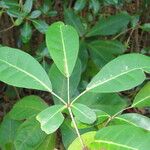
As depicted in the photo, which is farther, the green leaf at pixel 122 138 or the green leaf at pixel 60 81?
the green leaf at pixel 60 81

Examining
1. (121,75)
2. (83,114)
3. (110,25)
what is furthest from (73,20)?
(83,114)

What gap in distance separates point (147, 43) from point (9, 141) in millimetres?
1113

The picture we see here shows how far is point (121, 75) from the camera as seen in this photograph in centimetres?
114

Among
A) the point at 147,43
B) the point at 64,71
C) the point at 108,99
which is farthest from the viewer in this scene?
the point at 147,43

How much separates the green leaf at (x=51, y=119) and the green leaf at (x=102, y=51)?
733 millimetres

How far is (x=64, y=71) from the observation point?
3.70 ft

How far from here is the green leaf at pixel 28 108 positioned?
1.46 metres

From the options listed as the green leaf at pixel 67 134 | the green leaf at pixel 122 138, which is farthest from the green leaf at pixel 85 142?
the green leaf at pixel 67 134

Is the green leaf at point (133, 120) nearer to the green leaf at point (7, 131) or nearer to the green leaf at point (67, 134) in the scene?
the green leaf at point (67, 134)

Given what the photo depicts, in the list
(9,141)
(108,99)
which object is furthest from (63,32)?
(9,141)

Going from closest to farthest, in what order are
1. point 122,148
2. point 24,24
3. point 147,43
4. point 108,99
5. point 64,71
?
point 122,148 < point 64,71 < point 108,99 < point 24,24 < point 147,43

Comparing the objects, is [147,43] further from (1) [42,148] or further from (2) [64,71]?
(2) [64,71]

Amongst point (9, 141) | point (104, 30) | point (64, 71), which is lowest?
point (9, 141)

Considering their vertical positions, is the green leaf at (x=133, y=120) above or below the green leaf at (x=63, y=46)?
below
